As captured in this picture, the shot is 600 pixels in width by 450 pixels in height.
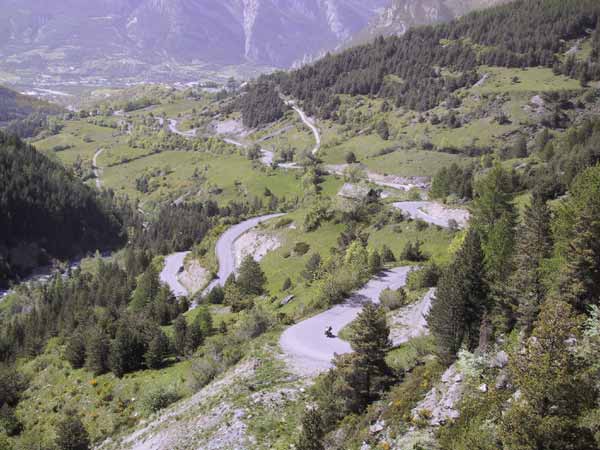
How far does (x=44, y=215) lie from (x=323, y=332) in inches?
6343

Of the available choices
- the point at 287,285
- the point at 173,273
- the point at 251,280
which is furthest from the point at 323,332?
the point at 173,273

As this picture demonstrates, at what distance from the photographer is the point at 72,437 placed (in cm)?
3052

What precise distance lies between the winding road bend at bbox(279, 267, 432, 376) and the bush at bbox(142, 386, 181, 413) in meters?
8.99

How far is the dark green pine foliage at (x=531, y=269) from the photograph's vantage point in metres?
21.3

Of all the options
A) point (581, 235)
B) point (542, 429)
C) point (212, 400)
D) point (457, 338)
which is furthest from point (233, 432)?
point (581, 235)

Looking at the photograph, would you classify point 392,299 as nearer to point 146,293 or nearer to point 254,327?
point 254,327

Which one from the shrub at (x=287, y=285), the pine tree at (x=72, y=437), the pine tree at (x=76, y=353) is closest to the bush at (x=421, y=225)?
the shrub at (x=287, y=285)

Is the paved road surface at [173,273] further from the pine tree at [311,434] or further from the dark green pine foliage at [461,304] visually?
the pine tree at [311,434]

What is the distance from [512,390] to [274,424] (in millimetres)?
13408

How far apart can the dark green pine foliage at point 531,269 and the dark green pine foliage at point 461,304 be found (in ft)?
5.93

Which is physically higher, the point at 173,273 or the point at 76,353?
the point at 76,353

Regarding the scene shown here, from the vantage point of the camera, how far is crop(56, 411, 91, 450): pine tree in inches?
1190

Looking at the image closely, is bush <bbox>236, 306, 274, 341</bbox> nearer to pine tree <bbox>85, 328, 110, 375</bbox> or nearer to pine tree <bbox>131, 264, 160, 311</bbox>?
pine tree <bbox>85, 328, 110, 375</bbox>

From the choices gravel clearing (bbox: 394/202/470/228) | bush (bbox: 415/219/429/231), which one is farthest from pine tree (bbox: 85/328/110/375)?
gravel clearing (bbox: 394/202/470/228)
